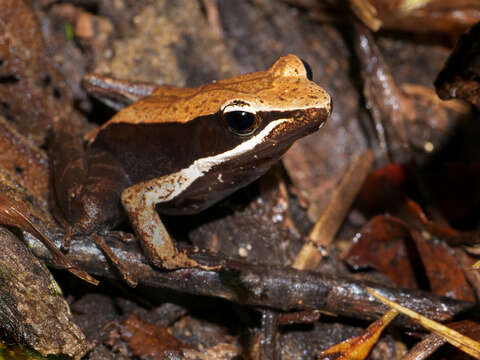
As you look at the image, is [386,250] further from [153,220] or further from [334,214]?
[153,220]

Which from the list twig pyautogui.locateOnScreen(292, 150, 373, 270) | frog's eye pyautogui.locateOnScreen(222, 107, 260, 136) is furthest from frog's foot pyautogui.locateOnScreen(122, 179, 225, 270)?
twig pyautogui.locateOnScreen(292, 150, 373, 270)

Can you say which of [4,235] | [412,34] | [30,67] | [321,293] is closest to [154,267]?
[4,235]

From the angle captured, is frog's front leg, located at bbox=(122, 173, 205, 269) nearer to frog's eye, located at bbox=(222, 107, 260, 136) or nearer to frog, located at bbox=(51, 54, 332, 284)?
frog, located at bbox=(51, 54, 332, 284)

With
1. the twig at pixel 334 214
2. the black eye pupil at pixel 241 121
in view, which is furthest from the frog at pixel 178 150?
the twig at pixel 334 214

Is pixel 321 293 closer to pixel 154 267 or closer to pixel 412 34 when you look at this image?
pixel 154 267

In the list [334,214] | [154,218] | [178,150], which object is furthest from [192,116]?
[334,214]

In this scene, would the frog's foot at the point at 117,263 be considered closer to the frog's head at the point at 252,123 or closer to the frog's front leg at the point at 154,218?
the frog's front leg at the point at 154,218
